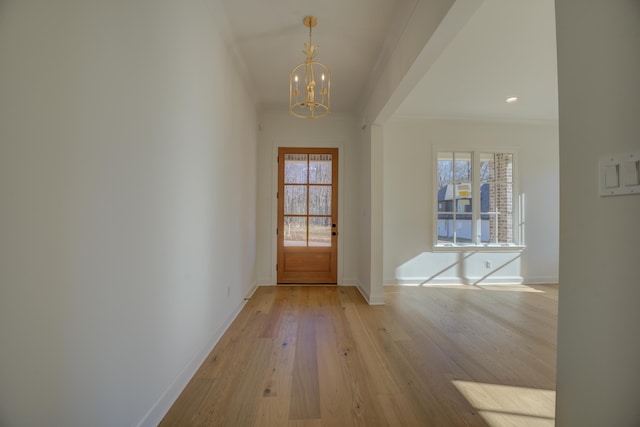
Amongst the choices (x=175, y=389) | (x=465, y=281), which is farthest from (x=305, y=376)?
(x=465, y=281)

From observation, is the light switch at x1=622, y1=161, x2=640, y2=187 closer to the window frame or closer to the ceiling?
the ceiling

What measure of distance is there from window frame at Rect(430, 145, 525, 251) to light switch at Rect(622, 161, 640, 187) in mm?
3886

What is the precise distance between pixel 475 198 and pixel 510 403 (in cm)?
349

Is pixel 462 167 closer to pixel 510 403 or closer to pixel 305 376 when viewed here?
pixel 510 403

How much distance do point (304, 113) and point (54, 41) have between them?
3711 millimetres

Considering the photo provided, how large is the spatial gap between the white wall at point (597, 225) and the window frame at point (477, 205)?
146 inches

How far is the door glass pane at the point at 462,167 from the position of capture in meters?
4.51

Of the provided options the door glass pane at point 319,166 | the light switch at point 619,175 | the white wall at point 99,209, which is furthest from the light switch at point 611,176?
the door glass pane at point 319,166

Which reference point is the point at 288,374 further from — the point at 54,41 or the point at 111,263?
the point at 54,41

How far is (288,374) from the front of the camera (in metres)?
1.87

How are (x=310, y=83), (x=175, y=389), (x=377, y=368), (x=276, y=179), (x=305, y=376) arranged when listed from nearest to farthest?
(x=175, y=389)
(x=305, y=376)
(x=377, y=368)
(x=310, y=83)
(x=276, y=179)

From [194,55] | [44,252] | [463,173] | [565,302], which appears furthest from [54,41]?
[463,173]

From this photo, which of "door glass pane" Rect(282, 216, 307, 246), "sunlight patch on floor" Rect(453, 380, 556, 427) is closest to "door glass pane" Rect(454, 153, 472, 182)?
"door glass pane" Rect(282, 216, 307, 246)

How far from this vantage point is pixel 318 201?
14.2 feet
